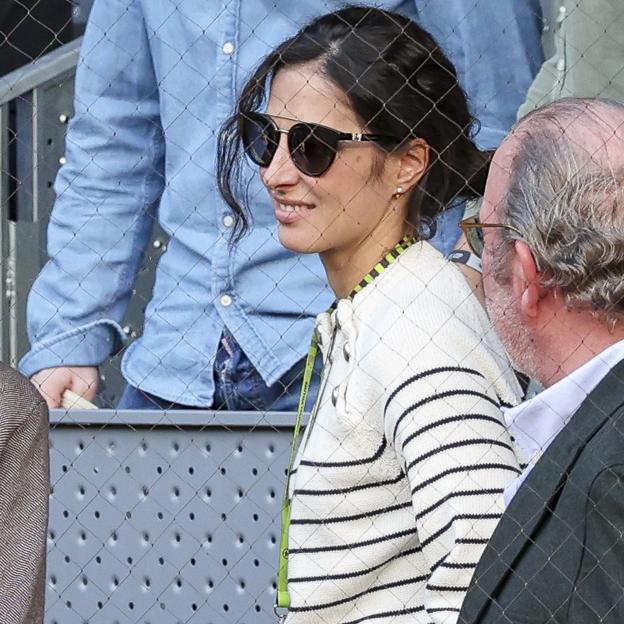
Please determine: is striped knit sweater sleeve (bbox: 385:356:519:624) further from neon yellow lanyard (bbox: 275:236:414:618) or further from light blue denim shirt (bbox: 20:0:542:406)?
light blue denim shirt (bbox: 20:0:542:406)

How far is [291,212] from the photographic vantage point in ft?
6.71

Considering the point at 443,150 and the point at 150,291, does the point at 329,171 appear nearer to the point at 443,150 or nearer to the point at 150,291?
the point at 443,150

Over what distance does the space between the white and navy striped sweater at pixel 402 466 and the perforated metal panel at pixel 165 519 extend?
71 centimetres

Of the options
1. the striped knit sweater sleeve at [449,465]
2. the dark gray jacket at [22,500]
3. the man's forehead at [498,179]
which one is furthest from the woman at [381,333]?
the dark gray jacket at [22,500]

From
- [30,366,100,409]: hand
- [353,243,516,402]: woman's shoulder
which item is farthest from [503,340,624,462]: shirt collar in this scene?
[30,366,100,409]: hand

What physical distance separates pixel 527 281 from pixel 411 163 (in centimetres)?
41

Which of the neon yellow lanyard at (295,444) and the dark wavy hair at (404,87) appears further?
the dark wavy hair at (404,87)

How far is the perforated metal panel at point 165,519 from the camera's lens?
8.62ft

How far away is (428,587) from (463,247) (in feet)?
2.24

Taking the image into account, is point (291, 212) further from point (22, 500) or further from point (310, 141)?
point (22, 500)

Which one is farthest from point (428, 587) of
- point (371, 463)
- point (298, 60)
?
point (298, 60)

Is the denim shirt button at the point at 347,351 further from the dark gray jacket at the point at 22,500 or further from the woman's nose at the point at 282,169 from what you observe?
the dark gray jacket at the point at 22,500

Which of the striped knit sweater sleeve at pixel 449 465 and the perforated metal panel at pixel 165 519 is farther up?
the striped knit sweater sleeve at pixel 449 465

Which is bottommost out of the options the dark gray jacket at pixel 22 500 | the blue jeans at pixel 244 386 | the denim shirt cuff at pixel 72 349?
the denim shirt cuff at pixel 72 349
